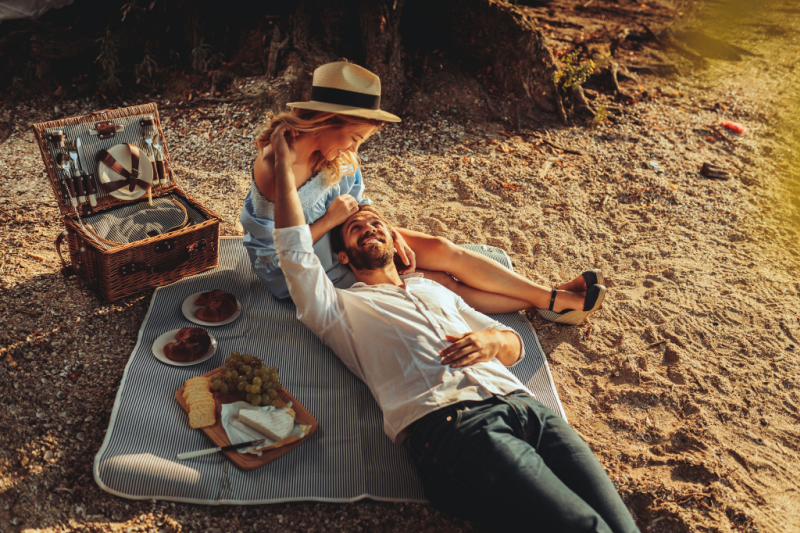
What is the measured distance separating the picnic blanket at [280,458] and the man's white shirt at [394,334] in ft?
0.80

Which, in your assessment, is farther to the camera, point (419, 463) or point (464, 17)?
point (464, 17)

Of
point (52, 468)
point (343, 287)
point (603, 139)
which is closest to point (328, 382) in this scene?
point (343, 287)

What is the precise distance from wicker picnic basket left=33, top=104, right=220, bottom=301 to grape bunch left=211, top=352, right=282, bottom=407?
1.14 meters

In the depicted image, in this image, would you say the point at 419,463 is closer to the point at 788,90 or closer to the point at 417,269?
the point at 417,269

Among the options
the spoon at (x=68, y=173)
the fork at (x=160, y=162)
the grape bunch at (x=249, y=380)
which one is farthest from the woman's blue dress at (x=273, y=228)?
the spoon at (x=68, y=173)

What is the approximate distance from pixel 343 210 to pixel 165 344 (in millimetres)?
1352

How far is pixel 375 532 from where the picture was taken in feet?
9.09

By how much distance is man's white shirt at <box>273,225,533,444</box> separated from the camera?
279 centimetres

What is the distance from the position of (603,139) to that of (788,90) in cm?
372

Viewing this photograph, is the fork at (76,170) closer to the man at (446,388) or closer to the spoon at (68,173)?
the spoon at (68,173)

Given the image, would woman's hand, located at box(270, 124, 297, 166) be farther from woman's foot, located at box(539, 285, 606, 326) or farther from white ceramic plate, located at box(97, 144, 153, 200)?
woman's foot, located at box(539, 285, 606, 326)

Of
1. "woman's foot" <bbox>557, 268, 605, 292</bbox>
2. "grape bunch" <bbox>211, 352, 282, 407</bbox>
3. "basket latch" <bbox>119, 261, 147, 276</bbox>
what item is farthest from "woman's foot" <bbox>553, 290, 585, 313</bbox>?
"basket latch" <bbox>119, 261, 147, 276</bbox>

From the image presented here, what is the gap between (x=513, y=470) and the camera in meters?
2.40

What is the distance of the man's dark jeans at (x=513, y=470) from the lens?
2.31m
